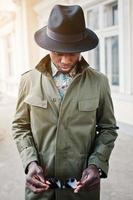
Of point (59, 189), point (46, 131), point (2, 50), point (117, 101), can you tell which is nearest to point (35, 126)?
point (46, 131)

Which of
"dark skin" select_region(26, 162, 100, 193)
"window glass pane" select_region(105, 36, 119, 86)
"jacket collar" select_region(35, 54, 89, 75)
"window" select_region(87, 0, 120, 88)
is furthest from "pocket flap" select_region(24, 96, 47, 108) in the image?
"window glass pane" select_region(105, 36, 119, 86)

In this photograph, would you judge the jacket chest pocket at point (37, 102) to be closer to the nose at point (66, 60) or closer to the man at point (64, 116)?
the man at point (64, 116)

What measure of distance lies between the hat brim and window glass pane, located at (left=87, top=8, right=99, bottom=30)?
6.43 meters

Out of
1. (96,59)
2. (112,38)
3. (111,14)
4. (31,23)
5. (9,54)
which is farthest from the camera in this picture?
(9,54)

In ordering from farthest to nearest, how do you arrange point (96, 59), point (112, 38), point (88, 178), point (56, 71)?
1. point (96, 59)
2. point (112, 38)
3. point (56, 71)
4. point (88, 178)

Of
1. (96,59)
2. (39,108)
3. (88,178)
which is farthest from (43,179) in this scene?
(96,59)

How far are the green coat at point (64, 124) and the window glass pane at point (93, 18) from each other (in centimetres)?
645

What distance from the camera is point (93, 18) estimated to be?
25.5 feet

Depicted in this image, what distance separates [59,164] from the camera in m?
1.38

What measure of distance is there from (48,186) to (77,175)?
15 cm

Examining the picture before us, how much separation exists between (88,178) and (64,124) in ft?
0.78

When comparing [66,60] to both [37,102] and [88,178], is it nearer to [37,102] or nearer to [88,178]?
[37,102]

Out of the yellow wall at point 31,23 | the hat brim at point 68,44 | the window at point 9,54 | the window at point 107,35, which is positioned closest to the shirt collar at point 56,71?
the hat brim at point 68,44

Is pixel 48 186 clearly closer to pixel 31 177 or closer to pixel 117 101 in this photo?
pixel 31 177
